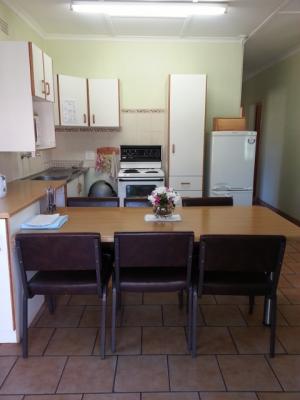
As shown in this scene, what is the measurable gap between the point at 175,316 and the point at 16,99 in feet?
6.57

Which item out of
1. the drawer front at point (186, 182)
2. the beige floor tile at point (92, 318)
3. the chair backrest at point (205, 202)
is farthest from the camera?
the drawer front at point (186, 182)

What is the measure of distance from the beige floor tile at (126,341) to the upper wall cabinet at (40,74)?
185 centimetres

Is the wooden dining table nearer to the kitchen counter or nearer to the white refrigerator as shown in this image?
the kitchen counter

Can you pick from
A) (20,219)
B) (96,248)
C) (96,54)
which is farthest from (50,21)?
(96,248)

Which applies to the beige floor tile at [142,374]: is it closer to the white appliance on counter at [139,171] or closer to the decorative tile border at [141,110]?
the white appliance on counter at [139,171]

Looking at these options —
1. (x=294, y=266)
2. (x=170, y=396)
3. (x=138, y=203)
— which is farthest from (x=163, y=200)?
(x=294, y=266)

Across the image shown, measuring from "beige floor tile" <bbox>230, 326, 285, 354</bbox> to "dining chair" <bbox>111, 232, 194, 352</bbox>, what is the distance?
525 millimetres

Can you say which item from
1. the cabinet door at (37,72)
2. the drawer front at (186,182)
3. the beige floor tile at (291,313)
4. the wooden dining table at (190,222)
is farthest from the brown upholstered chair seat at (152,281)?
the drawer front at (186,182)

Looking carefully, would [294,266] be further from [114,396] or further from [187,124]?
[114,396]

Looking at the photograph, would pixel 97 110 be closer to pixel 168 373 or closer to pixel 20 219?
pixel 20 219

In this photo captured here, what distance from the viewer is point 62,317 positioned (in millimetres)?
2354

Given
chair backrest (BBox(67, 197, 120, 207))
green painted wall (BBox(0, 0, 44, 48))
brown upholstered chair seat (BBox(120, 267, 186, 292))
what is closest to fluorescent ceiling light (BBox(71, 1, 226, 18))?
green painted wall (BBox(0, 0, 44, 48))

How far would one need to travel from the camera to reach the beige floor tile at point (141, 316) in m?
2.29

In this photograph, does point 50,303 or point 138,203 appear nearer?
point 50,303
